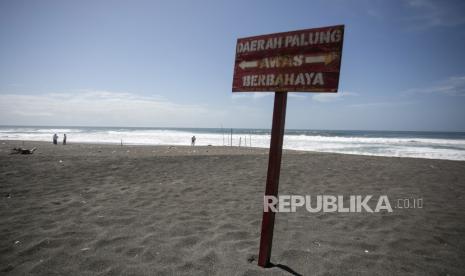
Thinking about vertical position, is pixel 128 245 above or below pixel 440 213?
below

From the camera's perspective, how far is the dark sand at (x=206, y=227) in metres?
3.17

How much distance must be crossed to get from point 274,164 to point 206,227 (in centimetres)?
204

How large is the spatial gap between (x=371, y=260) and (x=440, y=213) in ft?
9.73

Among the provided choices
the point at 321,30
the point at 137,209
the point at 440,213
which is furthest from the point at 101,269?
the point at 440,213

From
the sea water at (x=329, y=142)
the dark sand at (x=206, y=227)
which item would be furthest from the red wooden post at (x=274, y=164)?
the sea water at (x=329, y=142)

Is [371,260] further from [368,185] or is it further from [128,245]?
[368,185]

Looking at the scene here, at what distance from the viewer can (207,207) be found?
5.35 meters

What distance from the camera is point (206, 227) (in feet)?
14.2

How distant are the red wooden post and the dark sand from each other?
245 millimetres

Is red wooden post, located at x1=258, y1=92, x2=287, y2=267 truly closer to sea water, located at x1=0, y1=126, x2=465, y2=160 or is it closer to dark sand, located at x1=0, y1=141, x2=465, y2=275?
dark sand, located at x1=0, y1=141, x2=465, y2=275

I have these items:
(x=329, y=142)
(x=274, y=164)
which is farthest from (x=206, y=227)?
(x=329, y=142)

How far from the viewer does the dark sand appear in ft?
10.4

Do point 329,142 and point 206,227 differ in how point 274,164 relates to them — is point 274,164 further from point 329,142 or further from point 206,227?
point 329,142

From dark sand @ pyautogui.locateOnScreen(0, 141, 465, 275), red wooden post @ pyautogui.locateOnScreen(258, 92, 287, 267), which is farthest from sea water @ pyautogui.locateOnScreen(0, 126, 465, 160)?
red wooden post @ pyautogui.locateOnScreen(258, 92, 287, 267)
